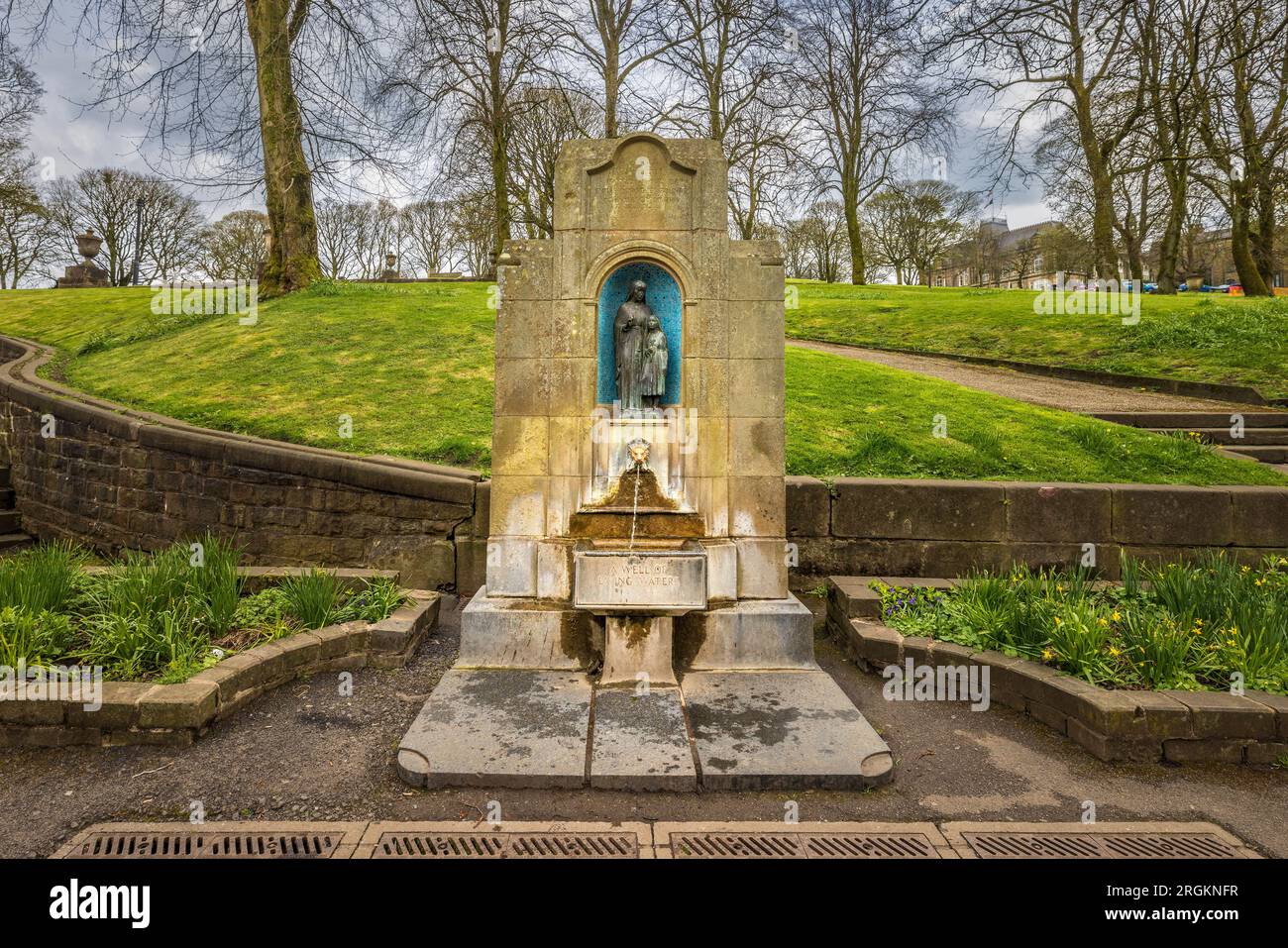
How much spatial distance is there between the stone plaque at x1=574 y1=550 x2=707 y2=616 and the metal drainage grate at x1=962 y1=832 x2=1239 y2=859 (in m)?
2.27

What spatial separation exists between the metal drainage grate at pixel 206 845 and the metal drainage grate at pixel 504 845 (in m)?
0.32

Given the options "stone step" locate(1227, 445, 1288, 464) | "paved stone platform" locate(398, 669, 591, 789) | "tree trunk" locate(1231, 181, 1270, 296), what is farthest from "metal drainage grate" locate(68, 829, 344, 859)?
"tree trunk" locate(1231, 181, 1270, 296)

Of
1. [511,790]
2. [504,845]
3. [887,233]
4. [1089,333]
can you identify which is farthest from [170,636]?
[887,233]

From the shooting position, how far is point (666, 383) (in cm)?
558

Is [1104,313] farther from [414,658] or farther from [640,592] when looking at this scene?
[414,658]

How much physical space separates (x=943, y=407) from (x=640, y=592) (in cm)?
651

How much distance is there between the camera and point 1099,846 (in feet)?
10.6

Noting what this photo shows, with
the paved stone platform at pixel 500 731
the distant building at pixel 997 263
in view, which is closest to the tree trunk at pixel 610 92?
the paved stone platform at pixel 500 731

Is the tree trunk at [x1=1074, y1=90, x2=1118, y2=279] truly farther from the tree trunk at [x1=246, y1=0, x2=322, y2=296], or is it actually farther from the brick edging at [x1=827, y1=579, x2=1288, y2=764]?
the tree trunk at [x1=246, y1=0, x2=322, y2=296]

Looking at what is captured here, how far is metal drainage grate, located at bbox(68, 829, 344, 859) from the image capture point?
3088 mm

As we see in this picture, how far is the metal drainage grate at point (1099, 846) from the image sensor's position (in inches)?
125

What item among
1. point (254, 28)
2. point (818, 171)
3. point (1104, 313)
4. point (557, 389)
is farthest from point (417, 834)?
point (818, 171)

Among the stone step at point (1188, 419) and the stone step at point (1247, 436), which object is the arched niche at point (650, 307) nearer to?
the stone step at point (1188, 419)

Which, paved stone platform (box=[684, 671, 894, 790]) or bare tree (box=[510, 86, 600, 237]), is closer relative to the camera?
paved stone platform (box=[684, 671, 894, 790])
